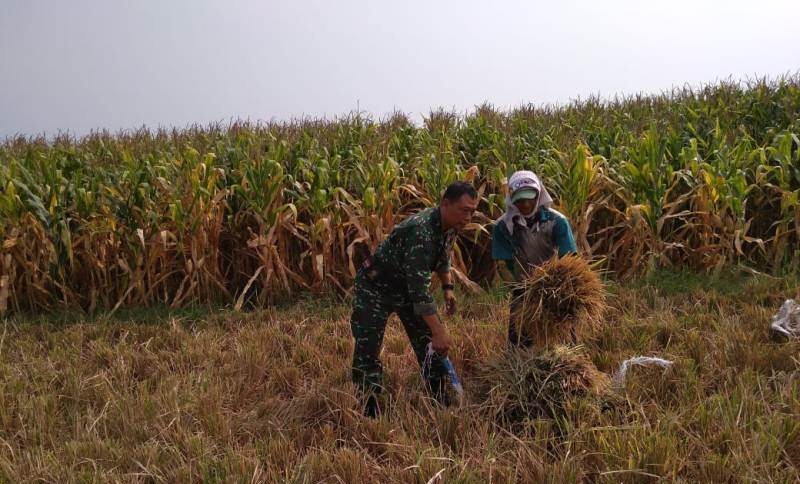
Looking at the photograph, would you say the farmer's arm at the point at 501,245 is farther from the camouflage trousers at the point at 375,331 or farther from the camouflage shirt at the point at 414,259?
the camouflage trousers at the point at 375,331

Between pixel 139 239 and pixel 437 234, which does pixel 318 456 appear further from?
pixel 139 239

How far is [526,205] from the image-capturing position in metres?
3.40

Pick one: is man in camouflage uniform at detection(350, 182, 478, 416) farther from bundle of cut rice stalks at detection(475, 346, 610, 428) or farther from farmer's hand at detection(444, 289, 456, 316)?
bundle of cut rice stalks at detection(475, 346, 610, 428)

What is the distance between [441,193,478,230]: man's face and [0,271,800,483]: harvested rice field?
2.75 feet

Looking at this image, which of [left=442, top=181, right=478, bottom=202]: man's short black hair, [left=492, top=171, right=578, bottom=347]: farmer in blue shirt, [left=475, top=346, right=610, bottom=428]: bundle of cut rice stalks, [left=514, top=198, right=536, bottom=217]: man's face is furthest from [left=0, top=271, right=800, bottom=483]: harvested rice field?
[left=442, top=181, right=478, bottom=202]: man's short black hair

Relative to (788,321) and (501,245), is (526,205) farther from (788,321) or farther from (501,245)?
(788,321)

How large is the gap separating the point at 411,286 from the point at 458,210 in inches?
18.5

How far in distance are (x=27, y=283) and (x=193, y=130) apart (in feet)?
17.5

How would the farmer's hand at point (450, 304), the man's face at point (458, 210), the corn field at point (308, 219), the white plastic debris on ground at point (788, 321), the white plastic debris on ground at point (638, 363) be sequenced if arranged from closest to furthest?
the man's face at point (458, 210)
the white plastic debris on ground at point (638, 363)
the farmer's hand at point (450, 304)
the white plastic debris on ground at point (788, 321)
the corn field at point (308, 219)

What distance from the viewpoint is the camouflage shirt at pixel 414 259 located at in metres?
3.14

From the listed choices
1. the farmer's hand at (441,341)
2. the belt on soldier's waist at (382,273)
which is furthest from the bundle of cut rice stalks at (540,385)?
the belt on soldier's waist at (382,273)

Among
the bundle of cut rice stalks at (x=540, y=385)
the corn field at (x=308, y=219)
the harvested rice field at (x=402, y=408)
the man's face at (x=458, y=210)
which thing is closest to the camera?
the harvested rice field at (x=402, y=408)

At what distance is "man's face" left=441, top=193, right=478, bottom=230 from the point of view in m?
3.03

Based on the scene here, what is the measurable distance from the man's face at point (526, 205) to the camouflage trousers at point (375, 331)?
85cm
